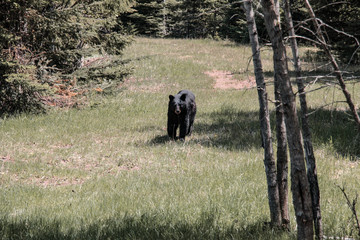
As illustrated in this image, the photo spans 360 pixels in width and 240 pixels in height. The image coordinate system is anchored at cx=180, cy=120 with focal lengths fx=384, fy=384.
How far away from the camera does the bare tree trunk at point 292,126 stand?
2.54m

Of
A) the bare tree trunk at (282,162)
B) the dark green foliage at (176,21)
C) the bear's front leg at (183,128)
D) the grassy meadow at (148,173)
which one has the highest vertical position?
the dark green foliage at (176,21)

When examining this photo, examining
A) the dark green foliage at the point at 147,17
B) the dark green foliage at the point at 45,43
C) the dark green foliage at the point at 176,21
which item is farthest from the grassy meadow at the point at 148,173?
the dark green foliage at the point at 147,17

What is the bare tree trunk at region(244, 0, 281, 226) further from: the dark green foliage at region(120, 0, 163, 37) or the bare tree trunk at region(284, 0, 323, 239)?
the dark green foliage at region(120, 0, 163, 37)

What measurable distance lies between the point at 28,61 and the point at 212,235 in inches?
494

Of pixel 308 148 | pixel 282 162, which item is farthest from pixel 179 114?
pixel 308 148

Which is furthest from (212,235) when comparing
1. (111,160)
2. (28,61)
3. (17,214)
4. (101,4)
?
(101,4)

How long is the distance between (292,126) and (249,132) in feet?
25.8

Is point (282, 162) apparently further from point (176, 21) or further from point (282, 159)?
point (176, 21)

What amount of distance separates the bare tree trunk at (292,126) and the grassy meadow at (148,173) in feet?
1.12

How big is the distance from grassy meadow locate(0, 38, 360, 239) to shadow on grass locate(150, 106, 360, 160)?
0.11ft

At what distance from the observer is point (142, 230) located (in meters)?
4.15

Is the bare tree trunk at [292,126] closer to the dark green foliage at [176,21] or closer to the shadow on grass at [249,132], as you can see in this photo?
the shadow on grass at [249,132]

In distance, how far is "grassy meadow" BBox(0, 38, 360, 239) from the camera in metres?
4.34

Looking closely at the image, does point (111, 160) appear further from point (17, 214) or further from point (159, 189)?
point (17, 214)
